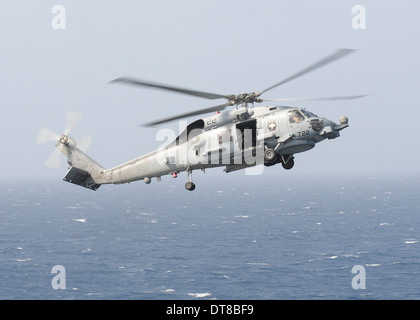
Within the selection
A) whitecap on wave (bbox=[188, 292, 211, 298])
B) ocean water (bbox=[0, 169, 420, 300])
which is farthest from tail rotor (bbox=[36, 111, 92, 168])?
whitecap on wave (bbox=[188, 292, 211, 298])

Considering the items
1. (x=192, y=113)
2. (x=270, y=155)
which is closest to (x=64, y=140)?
(x=192, y=113)

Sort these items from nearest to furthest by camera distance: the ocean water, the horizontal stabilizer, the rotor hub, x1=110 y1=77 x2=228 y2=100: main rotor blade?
x1=110 y1=77 x2=228 y2=100: main rotor blade
the horizontal stabilizer
the rotor hub
the ocean water

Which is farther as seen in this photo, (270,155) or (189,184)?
(189,184)

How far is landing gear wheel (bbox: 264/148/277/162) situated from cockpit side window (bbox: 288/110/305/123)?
2112 millimetres

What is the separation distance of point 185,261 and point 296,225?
207ft

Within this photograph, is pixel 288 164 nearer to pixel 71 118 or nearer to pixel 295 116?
pixel 295 116

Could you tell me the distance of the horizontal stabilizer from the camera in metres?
37.4

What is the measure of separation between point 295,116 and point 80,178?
16.3 m

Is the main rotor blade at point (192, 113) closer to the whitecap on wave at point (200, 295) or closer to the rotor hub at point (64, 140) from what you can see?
the rotor hub at point (64, 140)

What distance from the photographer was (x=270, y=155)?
30578 millimetres

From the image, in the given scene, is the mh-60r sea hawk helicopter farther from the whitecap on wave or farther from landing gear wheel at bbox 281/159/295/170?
the whitecap on wave

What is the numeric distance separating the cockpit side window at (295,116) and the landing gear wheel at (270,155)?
6.93 feet
